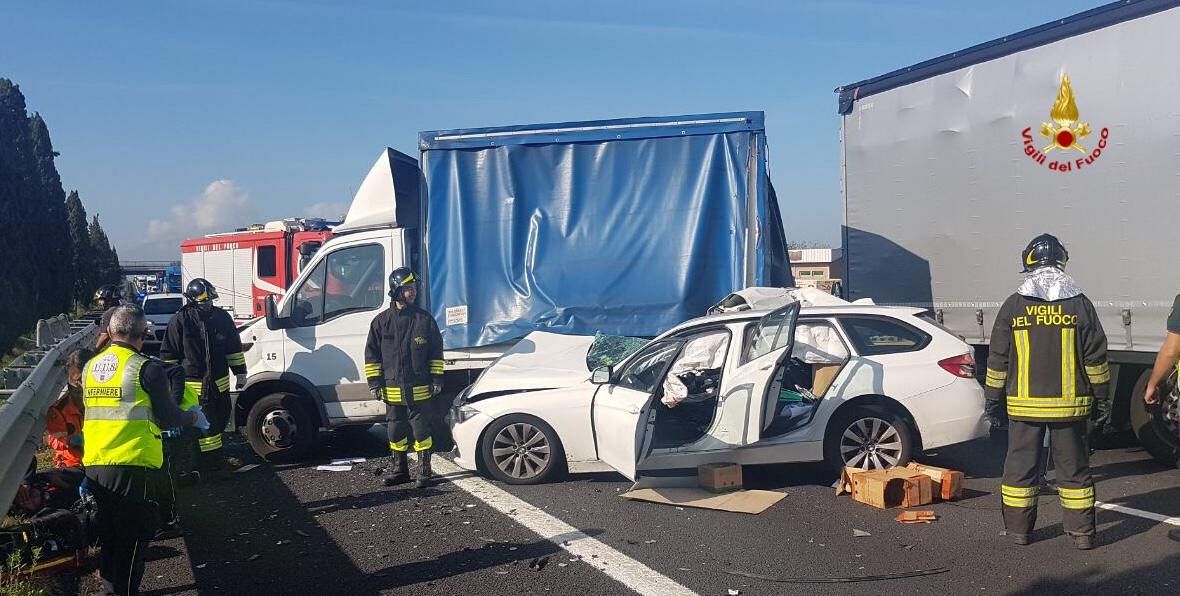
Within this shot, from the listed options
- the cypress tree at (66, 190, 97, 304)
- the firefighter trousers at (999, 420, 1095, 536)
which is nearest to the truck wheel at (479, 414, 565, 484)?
the firefighter trousers at (999, 420, 1095, 536)

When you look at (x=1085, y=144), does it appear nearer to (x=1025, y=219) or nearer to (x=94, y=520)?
(x=1025, y=219)

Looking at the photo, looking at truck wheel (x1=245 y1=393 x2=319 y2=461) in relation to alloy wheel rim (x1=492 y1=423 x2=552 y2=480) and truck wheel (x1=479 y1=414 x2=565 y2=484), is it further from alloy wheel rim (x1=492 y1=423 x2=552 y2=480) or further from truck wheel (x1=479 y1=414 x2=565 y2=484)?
alloy wheel rim (x1=492 y1=423 x2=552 y2=480)

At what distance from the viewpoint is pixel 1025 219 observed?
26.5 feet

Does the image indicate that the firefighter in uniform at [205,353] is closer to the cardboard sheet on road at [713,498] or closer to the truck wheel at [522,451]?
the truck wheel at [522,451]

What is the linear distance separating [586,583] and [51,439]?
4.70 m

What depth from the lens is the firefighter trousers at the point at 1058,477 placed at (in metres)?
Answer: 5.37

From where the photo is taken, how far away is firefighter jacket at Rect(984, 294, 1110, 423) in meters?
5.45

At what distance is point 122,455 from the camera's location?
14.9 ft

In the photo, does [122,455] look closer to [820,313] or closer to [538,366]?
[538,366]

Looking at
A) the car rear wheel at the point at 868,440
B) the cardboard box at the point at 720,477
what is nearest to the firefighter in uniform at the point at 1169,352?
the car rear wheel at the point at 868,440

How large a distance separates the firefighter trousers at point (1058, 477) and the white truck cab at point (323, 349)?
15.9 feet

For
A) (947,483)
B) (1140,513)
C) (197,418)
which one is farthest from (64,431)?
(1140,513)

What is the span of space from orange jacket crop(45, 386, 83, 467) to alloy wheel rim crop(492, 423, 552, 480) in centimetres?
325

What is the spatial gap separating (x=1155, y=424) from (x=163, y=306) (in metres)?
23.1
